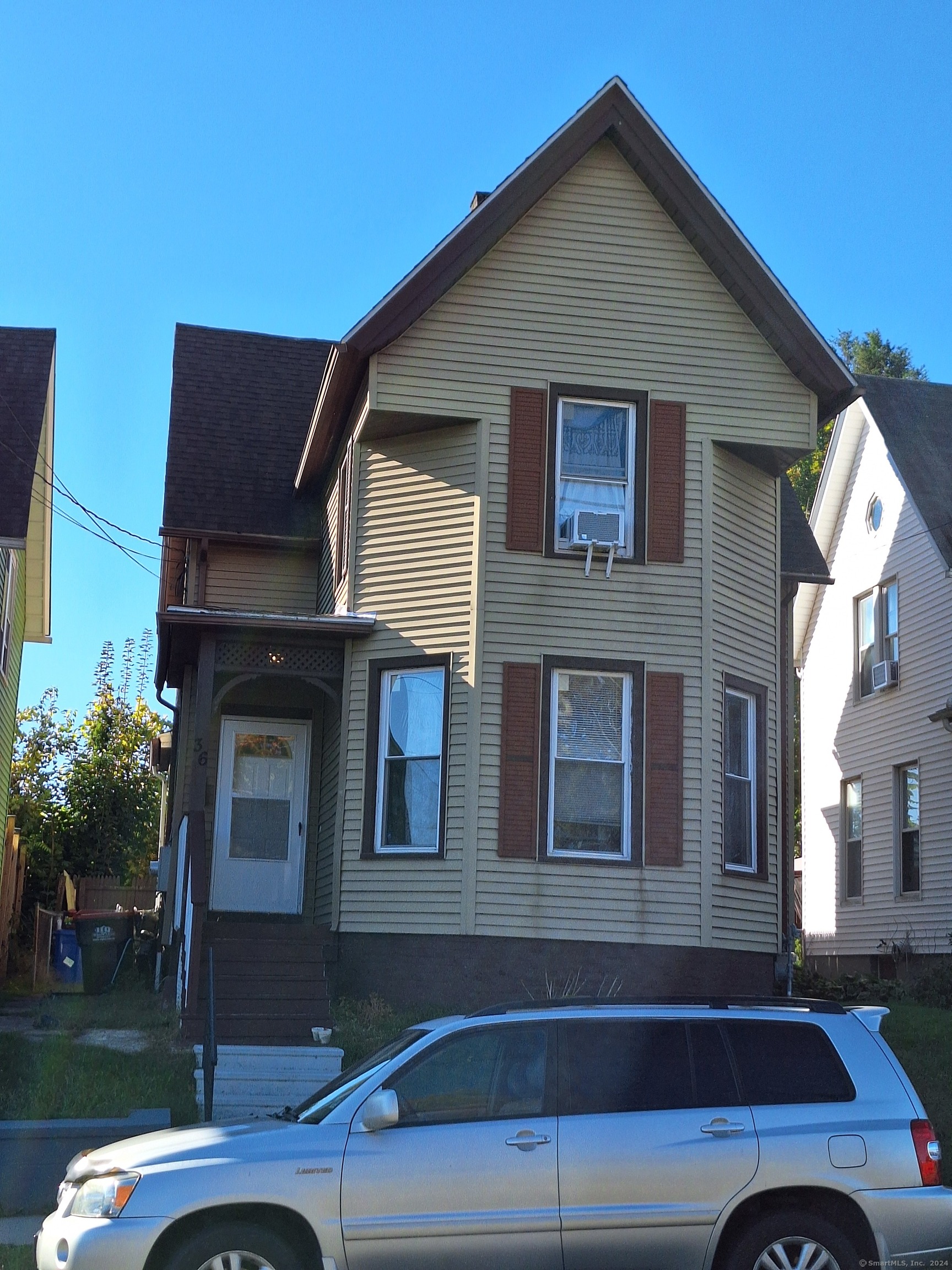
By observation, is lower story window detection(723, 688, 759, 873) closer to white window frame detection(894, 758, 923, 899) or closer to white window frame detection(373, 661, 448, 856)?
white window frame detection(373, 661, 448, 856)

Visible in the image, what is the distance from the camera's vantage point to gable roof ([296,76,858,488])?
1387 centimetres

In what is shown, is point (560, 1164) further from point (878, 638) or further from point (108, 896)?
point (108, 896)

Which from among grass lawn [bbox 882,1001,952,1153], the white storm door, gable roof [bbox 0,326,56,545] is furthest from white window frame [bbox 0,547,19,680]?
grass lawn [bbox 882,1001,952,1153]

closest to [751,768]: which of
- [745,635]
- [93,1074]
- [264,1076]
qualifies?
[745,635]

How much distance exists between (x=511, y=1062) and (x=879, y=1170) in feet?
5.68

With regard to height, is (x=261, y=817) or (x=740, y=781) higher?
(x=740, y=781)

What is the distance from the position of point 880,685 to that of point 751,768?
7.56m

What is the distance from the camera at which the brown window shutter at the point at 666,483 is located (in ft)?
46.4

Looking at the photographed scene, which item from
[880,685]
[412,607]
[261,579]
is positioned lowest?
[412,607]

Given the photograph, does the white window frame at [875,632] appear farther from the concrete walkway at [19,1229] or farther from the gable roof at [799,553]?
the concrete walkway at [19,1229]

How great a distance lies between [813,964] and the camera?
77.7 feet

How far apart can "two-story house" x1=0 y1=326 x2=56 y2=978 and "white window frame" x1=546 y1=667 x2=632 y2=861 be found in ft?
18.8

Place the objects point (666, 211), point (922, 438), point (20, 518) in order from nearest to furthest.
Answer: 1. point (666, 211)
2. point (20, 518)
3. point (922, 438)

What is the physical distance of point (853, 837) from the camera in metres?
22.8
